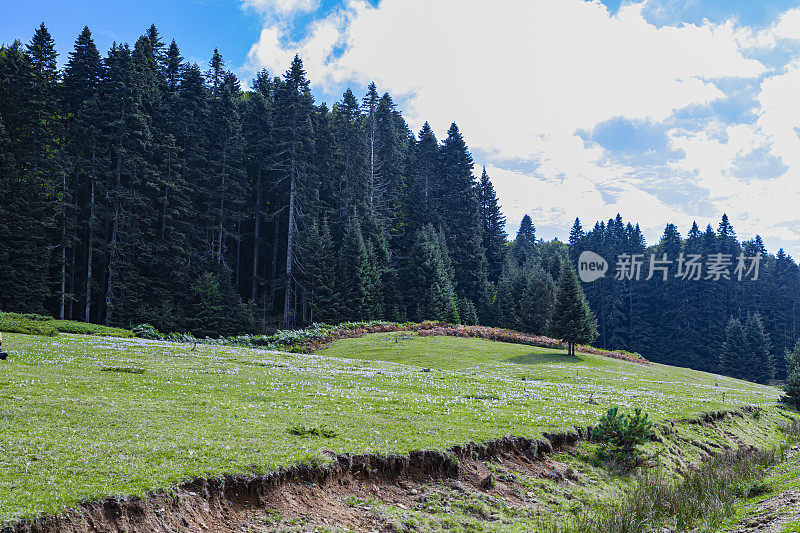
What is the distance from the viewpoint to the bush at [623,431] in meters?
16.2

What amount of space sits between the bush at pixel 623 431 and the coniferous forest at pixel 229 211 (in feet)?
122

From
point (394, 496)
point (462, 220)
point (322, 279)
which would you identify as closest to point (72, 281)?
point (322, 279)

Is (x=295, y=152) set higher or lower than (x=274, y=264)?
higher

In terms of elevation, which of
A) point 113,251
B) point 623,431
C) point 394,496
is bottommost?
point 394,496

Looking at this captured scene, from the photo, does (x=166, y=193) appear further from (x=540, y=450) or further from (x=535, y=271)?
(x=535, y=271)

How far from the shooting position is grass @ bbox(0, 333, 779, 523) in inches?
352

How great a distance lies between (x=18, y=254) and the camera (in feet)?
162

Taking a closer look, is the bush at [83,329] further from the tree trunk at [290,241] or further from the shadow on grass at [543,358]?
the shadow on grass at [543,358]

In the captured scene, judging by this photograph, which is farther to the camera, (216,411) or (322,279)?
(322,279)

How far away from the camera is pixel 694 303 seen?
11694 cm

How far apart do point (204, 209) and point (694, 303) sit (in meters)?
115

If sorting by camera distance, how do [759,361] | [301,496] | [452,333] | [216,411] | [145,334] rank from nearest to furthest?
[301,496] < [216,411] < [145,334] < [452,333] < [759,361]

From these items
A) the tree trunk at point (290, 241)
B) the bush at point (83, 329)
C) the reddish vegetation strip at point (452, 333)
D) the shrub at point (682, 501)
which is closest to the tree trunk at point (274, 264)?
the tree trunk at point (290, 241)

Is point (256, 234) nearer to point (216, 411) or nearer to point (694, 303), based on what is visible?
point (216, 411)
